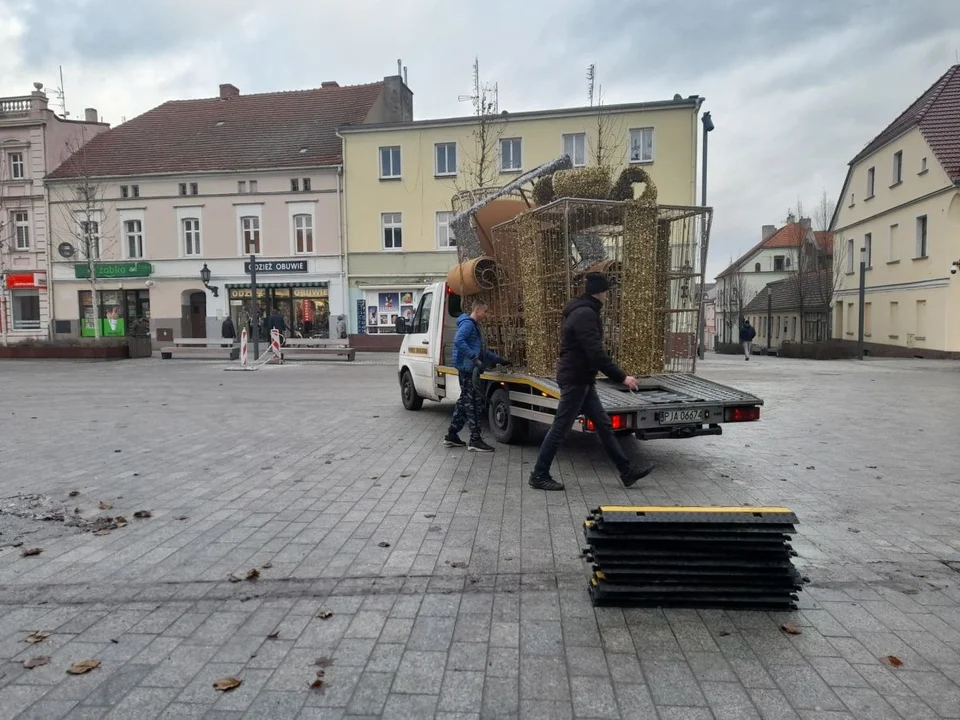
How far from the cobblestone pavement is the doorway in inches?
1044

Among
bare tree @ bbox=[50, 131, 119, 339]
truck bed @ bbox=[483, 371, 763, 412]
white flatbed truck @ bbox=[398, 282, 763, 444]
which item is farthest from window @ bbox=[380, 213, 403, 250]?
truck bed @ bbox=[483, 371, 763, 412]

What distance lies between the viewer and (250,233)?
107 ft

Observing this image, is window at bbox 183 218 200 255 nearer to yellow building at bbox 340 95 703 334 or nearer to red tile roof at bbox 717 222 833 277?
yellow building at bbox 340 95 703 334

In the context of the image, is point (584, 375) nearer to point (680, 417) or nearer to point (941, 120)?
point (680, 417)

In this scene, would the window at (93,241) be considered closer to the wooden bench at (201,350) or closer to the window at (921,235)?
the wooden bench at (201,350)

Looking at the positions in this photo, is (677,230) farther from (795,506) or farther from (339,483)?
(339,483)

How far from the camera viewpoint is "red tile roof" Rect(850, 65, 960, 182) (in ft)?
88.9

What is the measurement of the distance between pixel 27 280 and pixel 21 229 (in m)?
2.68

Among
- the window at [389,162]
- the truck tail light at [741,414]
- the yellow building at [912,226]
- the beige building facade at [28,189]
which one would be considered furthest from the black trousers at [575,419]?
the beige building facade at [28,189]

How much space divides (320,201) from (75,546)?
29.0 meters

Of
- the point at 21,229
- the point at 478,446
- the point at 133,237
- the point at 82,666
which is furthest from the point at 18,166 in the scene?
the point at 82,666

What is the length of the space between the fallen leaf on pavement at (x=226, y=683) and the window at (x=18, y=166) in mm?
40045

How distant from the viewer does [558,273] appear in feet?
24.3

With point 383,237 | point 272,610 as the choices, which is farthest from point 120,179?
point 272,610
